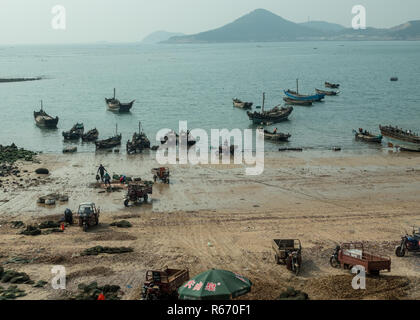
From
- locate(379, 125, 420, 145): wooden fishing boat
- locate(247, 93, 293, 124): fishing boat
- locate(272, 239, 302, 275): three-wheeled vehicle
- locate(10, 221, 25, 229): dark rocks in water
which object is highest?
locate(247, 93, 293, 124): fishing boat

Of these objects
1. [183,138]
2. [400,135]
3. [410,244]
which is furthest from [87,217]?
[400,135]

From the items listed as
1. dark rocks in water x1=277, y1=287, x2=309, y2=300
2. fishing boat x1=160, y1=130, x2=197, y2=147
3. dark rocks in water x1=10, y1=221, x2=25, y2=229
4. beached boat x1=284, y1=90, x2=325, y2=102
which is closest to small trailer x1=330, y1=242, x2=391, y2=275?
dark rocks in water x1=277, y1=287, x2=309, y2=300

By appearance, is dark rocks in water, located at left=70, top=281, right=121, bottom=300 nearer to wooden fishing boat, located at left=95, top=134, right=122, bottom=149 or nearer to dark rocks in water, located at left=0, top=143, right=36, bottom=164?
dark rocks in water, located at left=0, top=143, right=36, bottom=164

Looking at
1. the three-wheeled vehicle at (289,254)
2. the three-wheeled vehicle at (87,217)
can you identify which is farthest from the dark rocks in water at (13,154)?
the three-wheeled vehicle at (289,254)

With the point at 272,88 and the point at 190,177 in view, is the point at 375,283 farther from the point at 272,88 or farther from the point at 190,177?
the point at 272,88

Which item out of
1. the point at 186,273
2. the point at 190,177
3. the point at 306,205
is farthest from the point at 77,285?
the point at 190,177

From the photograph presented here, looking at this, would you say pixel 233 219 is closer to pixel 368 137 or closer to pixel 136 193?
pixel 136 193
